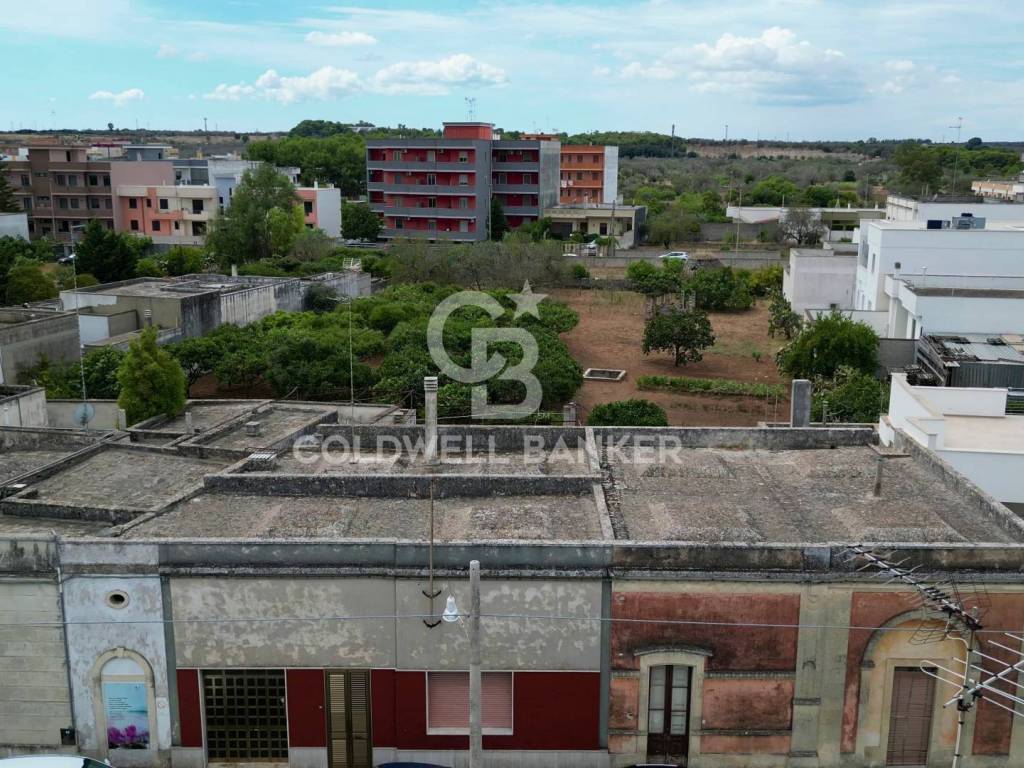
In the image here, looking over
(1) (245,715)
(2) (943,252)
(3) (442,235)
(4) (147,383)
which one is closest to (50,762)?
(1) (245,715)

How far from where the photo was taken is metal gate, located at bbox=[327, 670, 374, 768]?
13352 mm

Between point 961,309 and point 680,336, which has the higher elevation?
point 961,309

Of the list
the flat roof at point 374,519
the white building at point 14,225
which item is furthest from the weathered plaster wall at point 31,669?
the white building at point 14,225

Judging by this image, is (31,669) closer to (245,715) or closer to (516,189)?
(245,715)

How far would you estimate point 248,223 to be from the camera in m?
58.4

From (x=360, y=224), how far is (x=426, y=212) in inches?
205

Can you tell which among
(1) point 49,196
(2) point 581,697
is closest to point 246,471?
(2) point 581,697

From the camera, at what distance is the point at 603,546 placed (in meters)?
12.7

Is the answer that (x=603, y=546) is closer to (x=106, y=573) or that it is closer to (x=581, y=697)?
(x=581, y=697)

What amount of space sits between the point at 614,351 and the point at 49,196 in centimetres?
5095

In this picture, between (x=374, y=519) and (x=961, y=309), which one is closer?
(x=374, y=519)

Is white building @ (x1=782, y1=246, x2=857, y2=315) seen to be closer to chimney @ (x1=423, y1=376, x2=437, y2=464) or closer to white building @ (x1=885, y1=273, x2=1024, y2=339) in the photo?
white building @ (x1=885, y1=273, x2=1024, y2=339)

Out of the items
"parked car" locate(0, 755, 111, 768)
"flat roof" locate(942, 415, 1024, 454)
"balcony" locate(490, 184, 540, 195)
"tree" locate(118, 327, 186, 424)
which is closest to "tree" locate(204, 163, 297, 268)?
"balcony" locate(490, 184, 540, 195)

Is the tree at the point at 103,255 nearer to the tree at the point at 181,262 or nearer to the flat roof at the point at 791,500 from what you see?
the tree at the point at 181,262
